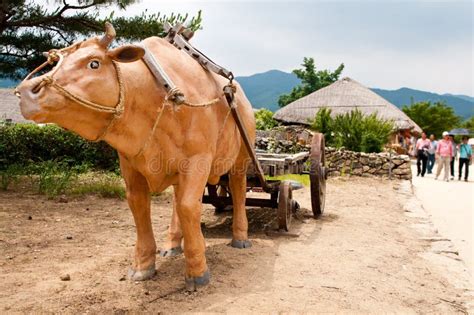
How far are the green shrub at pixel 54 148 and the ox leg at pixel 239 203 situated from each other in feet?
19.8

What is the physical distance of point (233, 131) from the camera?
355 cm

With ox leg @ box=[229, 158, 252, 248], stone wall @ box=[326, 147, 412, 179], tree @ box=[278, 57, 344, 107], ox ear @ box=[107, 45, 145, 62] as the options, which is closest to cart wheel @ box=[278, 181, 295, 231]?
ox leg @ box=[229, 158, 252, 248]

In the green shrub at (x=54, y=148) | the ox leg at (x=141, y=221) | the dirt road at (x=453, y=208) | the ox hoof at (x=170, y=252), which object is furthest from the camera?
the green shrub at (x=54, y=148)

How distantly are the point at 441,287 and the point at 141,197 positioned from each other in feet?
8.46

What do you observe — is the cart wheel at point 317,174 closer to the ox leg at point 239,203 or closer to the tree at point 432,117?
the ox leg at point 239,203

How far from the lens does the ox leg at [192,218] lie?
293cm

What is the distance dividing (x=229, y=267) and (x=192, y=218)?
83 cm

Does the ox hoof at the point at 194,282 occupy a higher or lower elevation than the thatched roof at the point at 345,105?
lower

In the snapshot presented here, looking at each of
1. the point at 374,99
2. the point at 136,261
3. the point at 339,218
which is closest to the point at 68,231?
the point at 136,261

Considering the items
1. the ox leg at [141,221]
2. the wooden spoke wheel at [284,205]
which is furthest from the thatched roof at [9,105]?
the ox leg at [141,221]

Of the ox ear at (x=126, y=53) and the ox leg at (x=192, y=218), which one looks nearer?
the ox ear at (x=126, y=53)

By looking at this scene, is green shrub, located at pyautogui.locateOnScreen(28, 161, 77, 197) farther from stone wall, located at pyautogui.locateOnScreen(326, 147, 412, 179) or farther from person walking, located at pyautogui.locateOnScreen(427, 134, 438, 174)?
person walking, located at pyautogui.locateOnScreen(427, 134, 438, 174)

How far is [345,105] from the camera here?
1980 centimetres

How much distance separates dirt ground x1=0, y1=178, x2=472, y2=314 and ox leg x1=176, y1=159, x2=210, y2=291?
0.43ft
